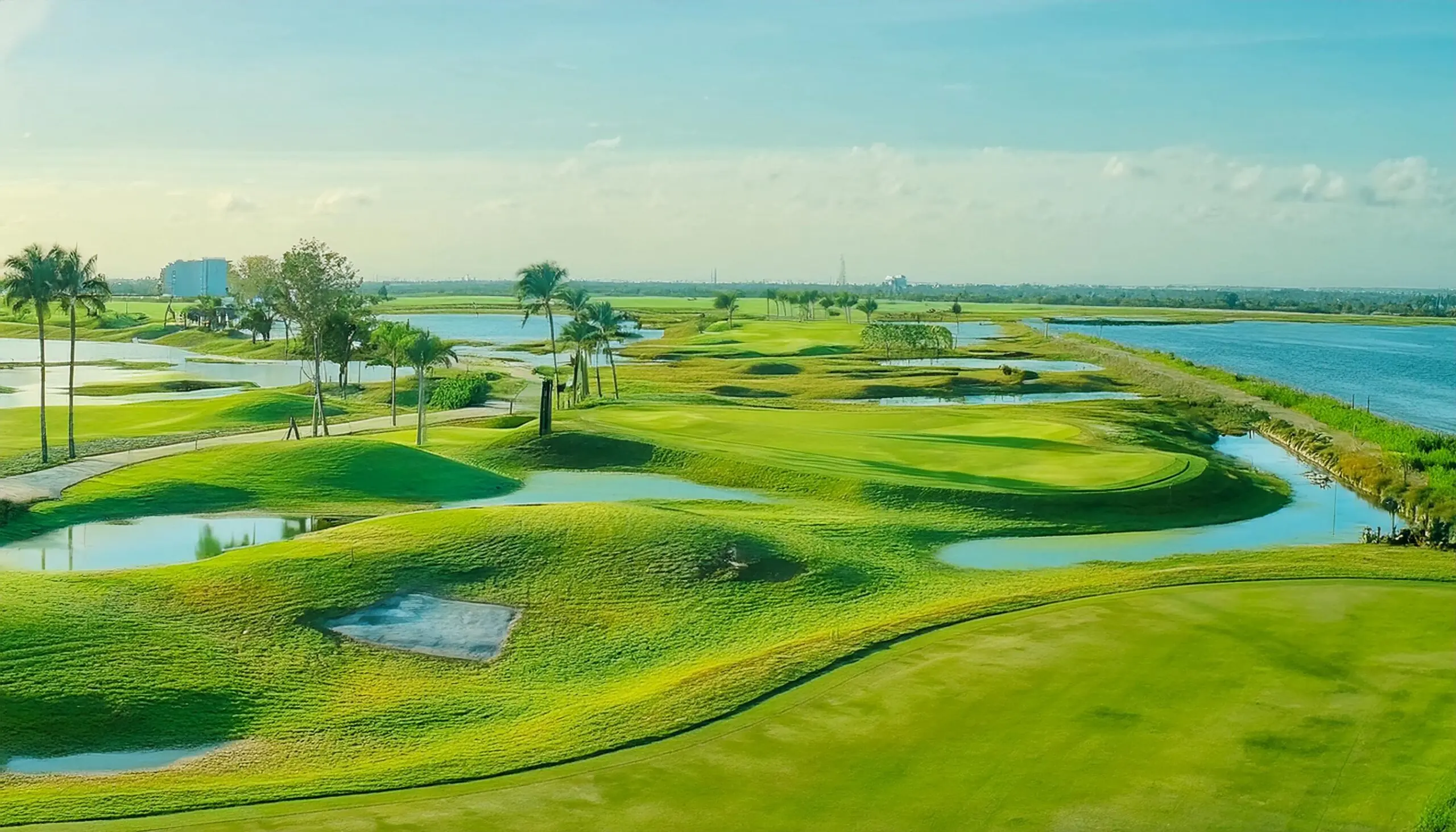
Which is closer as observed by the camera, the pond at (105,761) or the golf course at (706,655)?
the golf course at (706,655)

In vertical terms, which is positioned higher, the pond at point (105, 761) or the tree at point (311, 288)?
the tree at point (311, 288)

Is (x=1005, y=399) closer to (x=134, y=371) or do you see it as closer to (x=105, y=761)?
(x=105, y=761)

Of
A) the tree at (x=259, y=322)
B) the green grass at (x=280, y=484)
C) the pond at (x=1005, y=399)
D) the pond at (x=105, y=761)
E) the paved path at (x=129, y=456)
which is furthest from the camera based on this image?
the tree at (x=259, y=322)

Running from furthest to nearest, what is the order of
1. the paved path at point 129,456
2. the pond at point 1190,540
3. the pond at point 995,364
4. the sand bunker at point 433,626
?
the pond at point 995,364, the paved path at point 129,456, the pond at point 1190,540, the sand bunker at point 433,626

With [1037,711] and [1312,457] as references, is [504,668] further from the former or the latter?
[1312,457]

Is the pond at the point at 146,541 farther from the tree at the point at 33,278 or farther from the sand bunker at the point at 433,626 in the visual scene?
the tree at the point at 33,278

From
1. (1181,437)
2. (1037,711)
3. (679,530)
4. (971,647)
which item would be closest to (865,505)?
(679,530)

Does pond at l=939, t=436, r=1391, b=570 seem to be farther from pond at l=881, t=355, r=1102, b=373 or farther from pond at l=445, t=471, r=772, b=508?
pond at l=881, t=355, r=1102, b=373

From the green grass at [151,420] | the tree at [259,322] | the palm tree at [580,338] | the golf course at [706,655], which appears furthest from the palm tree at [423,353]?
the tree at [259,322]
